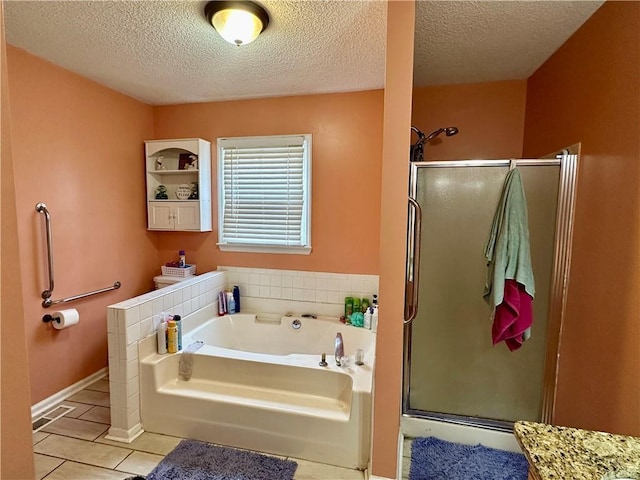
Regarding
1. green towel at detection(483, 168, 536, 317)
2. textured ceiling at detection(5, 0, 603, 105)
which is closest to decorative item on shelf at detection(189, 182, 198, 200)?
textured ceiling at detection(5, 0, 603, 105)

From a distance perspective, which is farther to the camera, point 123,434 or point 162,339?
point 162,339

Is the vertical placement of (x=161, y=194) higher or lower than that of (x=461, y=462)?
higher

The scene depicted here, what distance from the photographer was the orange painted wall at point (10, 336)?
597mm

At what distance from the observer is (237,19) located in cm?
171

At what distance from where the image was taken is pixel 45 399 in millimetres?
2348

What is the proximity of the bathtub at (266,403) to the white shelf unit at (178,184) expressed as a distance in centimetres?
131

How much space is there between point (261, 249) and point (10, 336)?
2510 mm

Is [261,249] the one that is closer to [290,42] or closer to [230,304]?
[230,304]

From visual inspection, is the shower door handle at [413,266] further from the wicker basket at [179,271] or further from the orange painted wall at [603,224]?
the wicker basket at [179,271]

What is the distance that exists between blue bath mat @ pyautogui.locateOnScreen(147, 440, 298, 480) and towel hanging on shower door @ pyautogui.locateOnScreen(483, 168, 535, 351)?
144cm

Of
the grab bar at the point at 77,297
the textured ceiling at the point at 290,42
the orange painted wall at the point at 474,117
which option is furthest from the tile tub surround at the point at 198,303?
the textured ceiling at the point at 290,42

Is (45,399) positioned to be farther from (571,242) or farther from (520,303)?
(571,242)

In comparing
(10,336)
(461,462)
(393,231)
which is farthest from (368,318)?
(10,336)

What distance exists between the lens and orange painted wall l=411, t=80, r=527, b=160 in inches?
103
